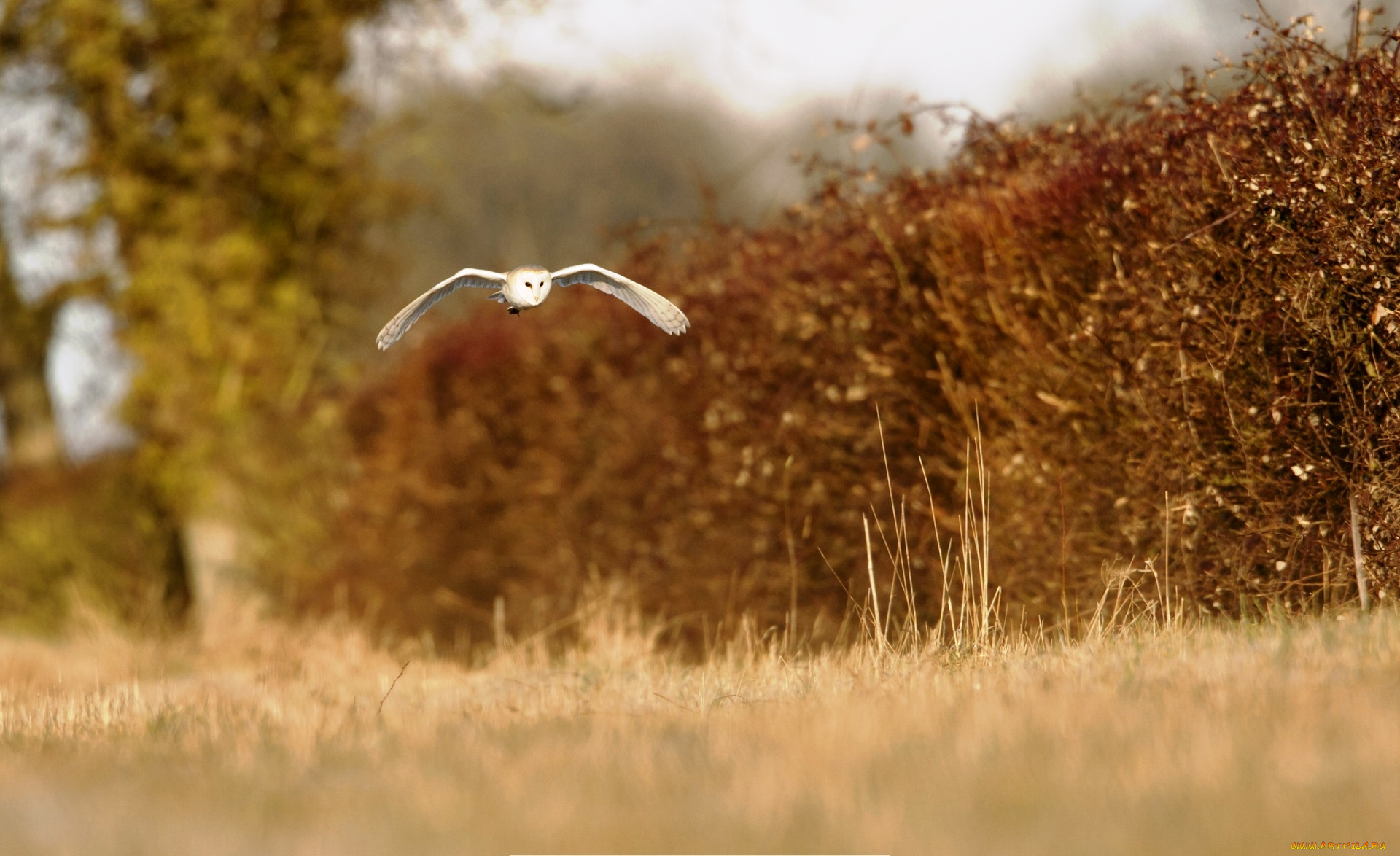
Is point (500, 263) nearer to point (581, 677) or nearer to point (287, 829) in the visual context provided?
point (581, 677)

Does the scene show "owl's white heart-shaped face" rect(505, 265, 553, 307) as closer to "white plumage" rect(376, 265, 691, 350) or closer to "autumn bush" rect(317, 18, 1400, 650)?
"white plumage" rect(376, 265, 691, 350)

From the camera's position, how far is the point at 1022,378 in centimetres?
571

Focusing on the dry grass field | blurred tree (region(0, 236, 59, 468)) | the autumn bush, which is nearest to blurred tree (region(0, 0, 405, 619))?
blurred tree (region(0, 236, 59, 468))

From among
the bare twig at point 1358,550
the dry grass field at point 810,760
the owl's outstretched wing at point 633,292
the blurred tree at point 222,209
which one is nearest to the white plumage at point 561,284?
the owl's outstretched wing at point 633,292

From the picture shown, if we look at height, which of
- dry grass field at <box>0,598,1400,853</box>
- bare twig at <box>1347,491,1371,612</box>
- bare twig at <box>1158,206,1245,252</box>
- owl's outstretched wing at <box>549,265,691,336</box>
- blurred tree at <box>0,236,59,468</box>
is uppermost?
blurred tree at <box>0,236,59,468</box>

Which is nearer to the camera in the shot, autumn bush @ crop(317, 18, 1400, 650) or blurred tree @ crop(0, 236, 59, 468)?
autumn bush @ crop(317, 18, 1400, 650)

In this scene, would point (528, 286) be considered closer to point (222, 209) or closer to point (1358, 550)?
point (1358, 550)

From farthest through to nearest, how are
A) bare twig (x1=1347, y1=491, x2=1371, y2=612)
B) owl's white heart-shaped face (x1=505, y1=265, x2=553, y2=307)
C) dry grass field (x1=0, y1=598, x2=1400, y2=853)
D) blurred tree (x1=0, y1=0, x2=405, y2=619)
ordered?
1. blurred tree (x1=0, y1=0, x2=405, y2=619)
2. bare twig (x1=1347, y1=491, x2=1371, y2=612)
3. owl's white heart-shaped face (x1=505, y1=265, x2=553, y2=307)
4. dry grass field (x1=0, y1=598, x2=1400, y2=853)

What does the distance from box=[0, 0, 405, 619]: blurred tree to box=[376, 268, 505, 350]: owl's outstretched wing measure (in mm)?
6849

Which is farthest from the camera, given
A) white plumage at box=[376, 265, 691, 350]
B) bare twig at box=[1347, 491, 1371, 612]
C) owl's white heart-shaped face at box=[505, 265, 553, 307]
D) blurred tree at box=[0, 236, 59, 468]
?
blurred tree at box=[0, 236, 59, 468]

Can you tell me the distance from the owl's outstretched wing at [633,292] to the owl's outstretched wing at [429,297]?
0.69ft

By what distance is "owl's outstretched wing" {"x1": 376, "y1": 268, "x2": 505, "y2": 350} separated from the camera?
165 inches

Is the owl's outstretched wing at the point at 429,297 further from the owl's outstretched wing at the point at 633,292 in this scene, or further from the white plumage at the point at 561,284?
the owl's outstretched wing at the point at 633,292

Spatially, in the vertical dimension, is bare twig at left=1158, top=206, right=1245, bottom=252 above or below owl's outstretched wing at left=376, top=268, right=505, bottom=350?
above
